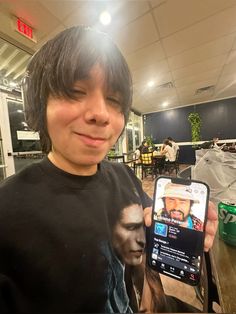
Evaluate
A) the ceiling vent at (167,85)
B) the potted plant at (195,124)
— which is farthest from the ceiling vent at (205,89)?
the ceiling vent at (167,85)

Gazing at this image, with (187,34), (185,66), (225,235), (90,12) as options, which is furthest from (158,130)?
(225,235)

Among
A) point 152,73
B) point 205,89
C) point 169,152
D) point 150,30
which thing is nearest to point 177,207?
point 150,30

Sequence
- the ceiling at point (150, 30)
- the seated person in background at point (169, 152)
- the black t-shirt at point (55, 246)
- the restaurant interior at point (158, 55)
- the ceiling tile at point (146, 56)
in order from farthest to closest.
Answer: the seated person in background at point (169, 152)
the ceiling tile at point (146, 56)
the ceiling at point (150, 30)
the restaurant interior at point (158, 55)
the black t-shirt at point (55, 246)

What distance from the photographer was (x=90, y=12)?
1787mm

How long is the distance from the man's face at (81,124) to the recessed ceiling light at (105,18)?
6.35 ft

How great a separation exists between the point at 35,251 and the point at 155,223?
1.08 ft

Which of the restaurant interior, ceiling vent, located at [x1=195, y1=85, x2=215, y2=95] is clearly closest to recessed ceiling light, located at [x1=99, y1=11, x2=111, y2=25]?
the restaurant interior

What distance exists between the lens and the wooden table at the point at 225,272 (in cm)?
45

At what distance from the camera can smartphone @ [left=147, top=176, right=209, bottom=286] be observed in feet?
1.54

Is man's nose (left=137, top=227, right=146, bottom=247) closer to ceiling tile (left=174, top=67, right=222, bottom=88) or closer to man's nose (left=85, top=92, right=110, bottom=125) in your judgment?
man's nose (left=85, top=92, right=110, bottom=125)

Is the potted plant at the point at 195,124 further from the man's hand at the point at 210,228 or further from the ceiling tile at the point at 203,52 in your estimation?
the man's hand at the point at 210,228

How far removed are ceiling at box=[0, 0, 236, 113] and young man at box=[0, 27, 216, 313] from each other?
1.76 meters

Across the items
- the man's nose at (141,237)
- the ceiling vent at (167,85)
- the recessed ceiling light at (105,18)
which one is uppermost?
the ceiling vent at (167,85)

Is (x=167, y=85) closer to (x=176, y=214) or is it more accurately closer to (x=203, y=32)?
(x=203, y=32)
